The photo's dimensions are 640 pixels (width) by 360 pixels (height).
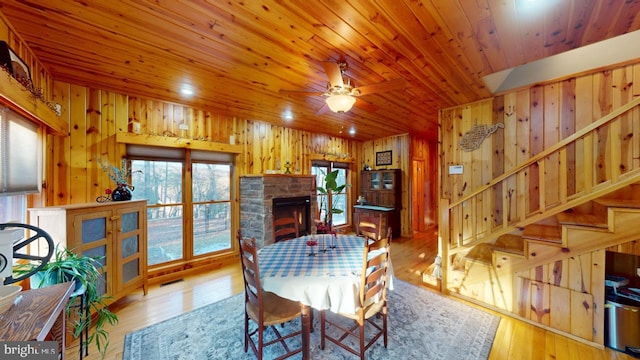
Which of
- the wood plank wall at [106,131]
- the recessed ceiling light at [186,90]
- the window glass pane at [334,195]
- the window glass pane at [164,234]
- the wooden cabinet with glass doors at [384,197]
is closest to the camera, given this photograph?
the wood plank wall at [106,131]

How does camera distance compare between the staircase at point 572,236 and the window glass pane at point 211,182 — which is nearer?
the staircase at point 572,236

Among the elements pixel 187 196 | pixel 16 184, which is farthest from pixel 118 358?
pixel 187 196

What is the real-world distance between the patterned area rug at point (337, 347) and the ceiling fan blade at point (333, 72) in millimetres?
2368

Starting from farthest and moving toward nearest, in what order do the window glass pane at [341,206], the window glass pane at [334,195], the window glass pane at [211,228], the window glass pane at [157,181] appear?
1. the window glass pane at [341,206]
2. the window glass pane at [334,195]
3. the window glass pane at [211,228]
4. the window glass pane at [157,181]

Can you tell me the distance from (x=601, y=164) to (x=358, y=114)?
308cm

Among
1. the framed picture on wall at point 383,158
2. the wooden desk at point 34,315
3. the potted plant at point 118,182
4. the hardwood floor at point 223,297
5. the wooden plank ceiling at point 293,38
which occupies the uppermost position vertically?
the wooden plank ceiling at point 293,38

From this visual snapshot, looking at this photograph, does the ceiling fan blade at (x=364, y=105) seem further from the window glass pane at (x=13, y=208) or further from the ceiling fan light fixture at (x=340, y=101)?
the window glass pane at (x=13, y=208)

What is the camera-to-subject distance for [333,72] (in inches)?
77.7

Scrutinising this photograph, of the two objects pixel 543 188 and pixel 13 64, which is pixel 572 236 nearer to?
pixel 543 188

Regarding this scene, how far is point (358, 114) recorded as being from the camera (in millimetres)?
4031

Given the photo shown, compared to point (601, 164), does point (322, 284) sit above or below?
below

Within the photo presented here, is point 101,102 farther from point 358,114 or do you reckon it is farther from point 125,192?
point 358,114

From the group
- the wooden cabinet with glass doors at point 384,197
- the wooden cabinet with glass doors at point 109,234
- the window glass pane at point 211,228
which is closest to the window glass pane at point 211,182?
the window glass pane at point 211,228

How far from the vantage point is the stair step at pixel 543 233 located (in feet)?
7.27
